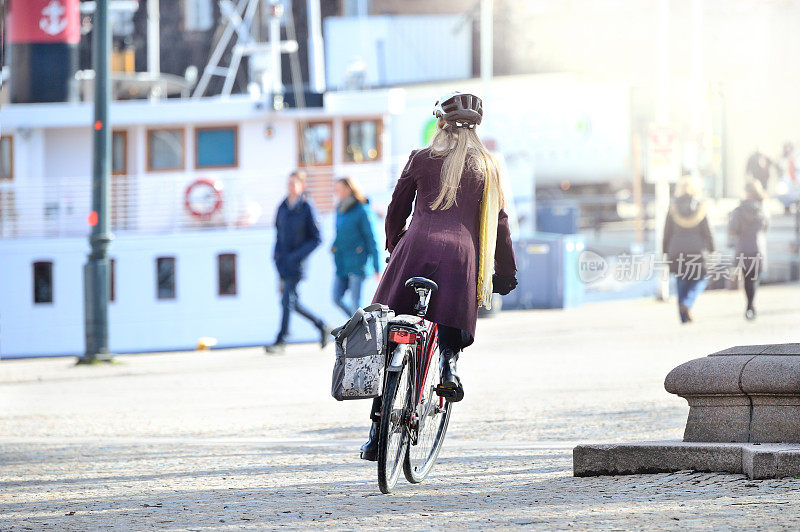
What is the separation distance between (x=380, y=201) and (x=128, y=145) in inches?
215

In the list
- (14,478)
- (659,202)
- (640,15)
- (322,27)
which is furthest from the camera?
(322,27)

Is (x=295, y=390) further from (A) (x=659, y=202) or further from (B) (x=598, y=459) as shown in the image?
(A) (x=659, y=202)

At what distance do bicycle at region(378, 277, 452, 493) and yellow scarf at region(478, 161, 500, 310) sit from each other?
31 centimetres

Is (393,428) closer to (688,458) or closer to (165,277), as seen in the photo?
(688,458)

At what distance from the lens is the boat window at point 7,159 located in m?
28.1

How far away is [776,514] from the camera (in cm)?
540

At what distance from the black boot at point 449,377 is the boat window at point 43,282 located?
19749 mm

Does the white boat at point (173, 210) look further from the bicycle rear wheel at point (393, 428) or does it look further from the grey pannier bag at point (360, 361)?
the grey pannier bag at point (360, 361)

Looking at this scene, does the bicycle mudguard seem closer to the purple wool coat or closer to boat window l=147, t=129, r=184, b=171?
the purple wool coat

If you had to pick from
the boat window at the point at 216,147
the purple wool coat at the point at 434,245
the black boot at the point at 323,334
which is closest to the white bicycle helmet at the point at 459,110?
the purple wool coat at the point at 434,245

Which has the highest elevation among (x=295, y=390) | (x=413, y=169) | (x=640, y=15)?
(x=640, y=15)

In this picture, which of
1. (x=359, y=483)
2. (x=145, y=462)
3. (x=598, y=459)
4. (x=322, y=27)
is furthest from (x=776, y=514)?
(x=322, y=27)
